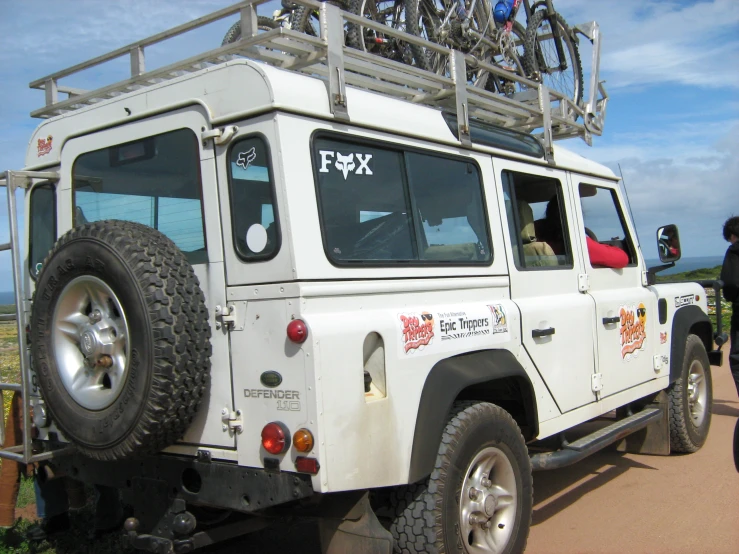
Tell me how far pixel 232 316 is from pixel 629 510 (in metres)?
3.30

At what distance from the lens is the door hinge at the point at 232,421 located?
10.6 ft

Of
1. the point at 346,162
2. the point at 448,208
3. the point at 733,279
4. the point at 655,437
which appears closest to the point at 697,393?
the point at 655,437

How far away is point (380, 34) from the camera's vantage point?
23.8ft

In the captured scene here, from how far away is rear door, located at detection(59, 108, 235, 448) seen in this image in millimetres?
3326

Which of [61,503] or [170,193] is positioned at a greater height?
[170,193]

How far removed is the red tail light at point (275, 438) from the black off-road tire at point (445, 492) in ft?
2.33

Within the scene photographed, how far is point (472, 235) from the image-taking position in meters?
4.18

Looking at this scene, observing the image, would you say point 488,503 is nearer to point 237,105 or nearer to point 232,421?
point 232,421

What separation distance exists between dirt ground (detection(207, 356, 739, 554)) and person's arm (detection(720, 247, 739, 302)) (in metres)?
1.38

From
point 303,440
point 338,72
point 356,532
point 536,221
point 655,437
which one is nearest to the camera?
point 303,440

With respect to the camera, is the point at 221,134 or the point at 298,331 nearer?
the point at 298,331

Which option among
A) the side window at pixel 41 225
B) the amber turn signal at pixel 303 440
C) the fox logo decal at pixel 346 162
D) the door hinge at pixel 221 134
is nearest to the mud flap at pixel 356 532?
the amber turn signal at pixel 303 440

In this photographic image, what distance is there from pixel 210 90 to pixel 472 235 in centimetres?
162

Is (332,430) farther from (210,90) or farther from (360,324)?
(210,90)
